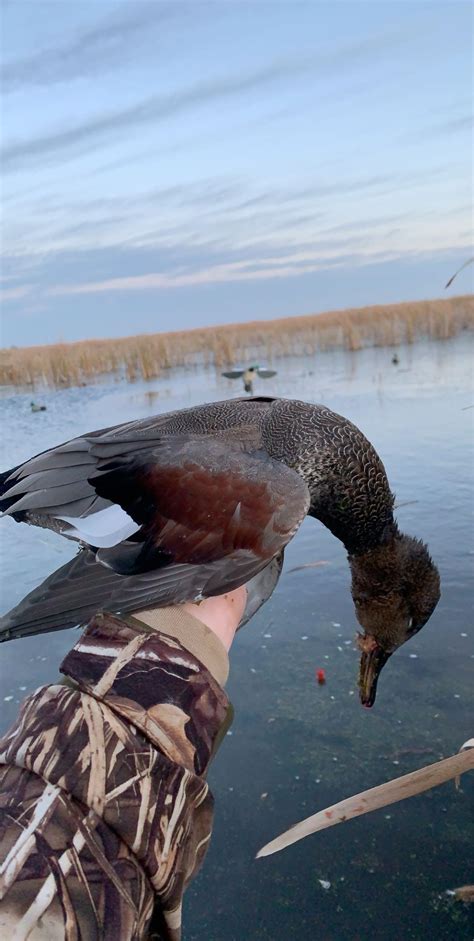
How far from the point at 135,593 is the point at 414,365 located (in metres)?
15.4

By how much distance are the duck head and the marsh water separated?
78 centimetres

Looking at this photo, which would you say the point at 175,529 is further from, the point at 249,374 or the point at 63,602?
the point at 249,374

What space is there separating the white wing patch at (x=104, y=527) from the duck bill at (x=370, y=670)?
1.21 meters

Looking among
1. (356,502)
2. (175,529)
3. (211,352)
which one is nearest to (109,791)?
(175,529)

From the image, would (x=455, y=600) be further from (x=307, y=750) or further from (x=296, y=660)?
(x=307, y=750)

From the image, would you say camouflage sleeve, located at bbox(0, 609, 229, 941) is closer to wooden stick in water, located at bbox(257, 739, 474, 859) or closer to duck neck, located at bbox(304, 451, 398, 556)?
wooden stick in water, located at bbox(257, 739, 474, 859)

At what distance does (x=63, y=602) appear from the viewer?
1999 mm

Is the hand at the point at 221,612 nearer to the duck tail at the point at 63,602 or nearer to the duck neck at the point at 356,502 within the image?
the duck tail at the point at 63,602

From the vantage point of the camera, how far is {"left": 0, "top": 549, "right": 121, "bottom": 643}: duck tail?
6.44ft

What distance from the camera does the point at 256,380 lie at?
55.6 ft

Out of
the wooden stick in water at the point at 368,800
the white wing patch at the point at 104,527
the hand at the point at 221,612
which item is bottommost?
the wooden stick in water at the point at 368,800

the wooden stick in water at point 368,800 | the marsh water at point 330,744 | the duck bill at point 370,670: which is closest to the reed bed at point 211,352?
Answer: the marsh water at point 330,744

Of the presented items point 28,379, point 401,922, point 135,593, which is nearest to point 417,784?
point 135,593

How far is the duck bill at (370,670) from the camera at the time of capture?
280 centimetres
